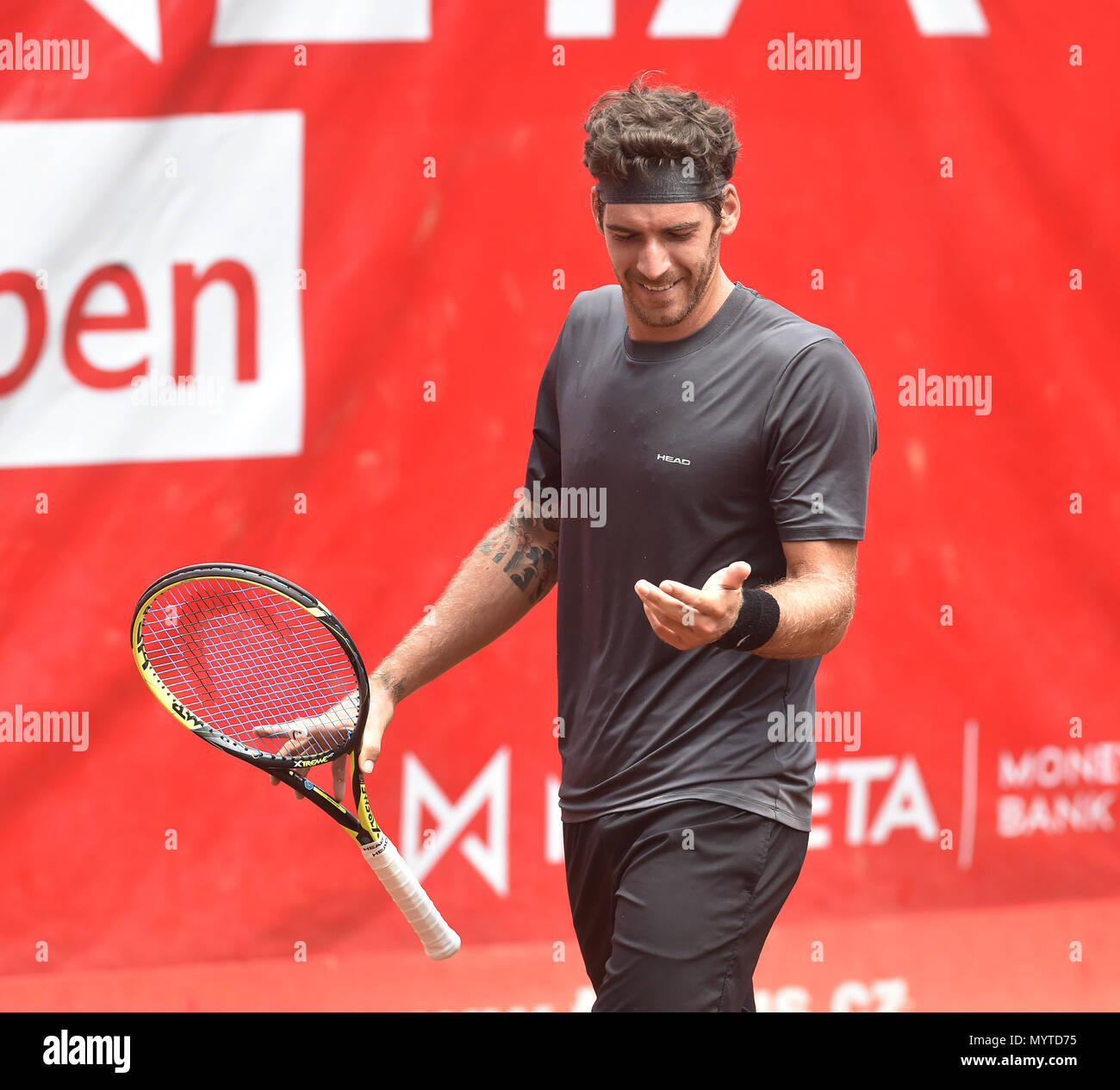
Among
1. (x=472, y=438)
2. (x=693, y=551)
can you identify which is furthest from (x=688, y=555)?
(x=472, y=438)

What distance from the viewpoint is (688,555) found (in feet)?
7.70

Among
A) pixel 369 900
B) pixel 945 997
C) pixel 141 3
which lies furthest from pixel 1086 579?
pixel 141 3

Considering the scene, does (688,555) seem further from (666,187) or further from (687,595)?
(666,187)

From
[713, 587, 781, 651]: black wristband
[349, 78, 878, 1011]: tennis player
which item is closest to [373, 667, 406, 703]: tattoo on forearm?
[349, 78, 878, 1011]: tennis player

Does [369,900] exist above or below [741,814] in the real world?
below

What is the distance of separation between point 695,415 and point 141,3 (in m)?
2.12

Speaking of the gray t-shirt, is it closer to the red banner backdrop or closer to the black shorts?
the black shorts

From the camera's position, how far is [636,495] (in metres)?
2.38

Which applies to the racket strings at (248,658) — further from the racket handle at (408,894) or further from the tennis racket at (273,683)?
the racket handle at (408,894)

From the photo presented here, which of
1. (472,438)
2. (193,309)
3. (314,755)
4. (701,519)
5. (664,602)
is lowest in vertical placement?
(314,755)

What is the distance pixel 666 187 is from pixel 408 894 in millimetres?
1160

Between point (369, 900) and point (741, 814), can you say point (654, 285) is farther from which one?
point (369, 900)

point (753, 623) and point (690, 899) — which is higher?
point (753, 623)

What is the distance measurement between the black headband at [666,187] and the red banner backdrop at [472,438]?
64.4 inches
